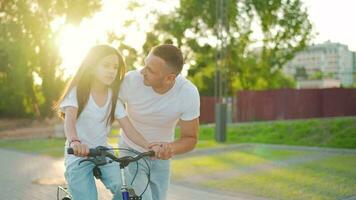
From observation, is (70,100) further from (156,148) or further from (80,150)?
(156,148)

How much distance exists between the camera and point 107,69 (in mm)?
3615

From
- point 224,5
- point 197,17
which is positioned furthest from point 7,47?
point 224,5

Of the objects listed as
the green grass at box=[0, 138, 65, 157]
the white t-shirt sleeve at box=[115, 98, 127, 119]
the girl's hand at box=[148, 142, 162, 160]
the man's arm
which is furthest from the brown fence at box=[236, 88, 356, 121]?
the girl's hand at box=[148, 142, 162, 160]

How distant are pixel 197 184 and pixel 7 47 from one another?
23.3m

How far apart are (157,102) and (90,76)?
49 cm

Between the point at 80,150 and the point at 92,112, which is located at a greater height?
the point at 92,112

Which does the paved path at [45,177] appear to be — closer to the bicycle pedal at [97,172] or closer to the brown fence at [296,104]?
the bicycle pedal at [97,172]

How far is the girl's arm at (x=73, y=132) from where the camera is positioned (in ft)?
10.6

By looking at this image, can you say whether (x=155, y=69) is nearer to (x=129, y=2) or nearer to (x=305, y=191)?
(x=305, y=191)

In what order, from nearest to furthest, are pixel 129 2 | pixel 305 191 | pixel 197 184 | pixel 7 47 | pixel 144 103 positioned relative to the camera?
pixel 144 103 → pixel 305 191 → pixel 197 184 → pixel 7 47 → pixel 129 2

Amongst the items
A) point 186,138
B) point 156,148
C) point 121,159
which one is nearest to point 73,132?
point 121,159

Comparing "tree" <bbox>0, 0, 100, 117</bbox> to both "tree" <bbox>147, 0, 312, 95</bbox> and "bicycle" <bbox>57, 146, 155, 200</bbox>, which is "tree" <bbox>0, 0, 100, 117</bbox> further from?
"bicycle" <bbox>57, 146, 155, 200</bbox>

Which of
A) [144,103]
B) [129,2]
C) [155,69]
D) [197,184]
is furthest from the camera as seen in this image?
[129,2]

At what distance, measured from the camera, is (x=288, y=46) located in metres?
37.2
